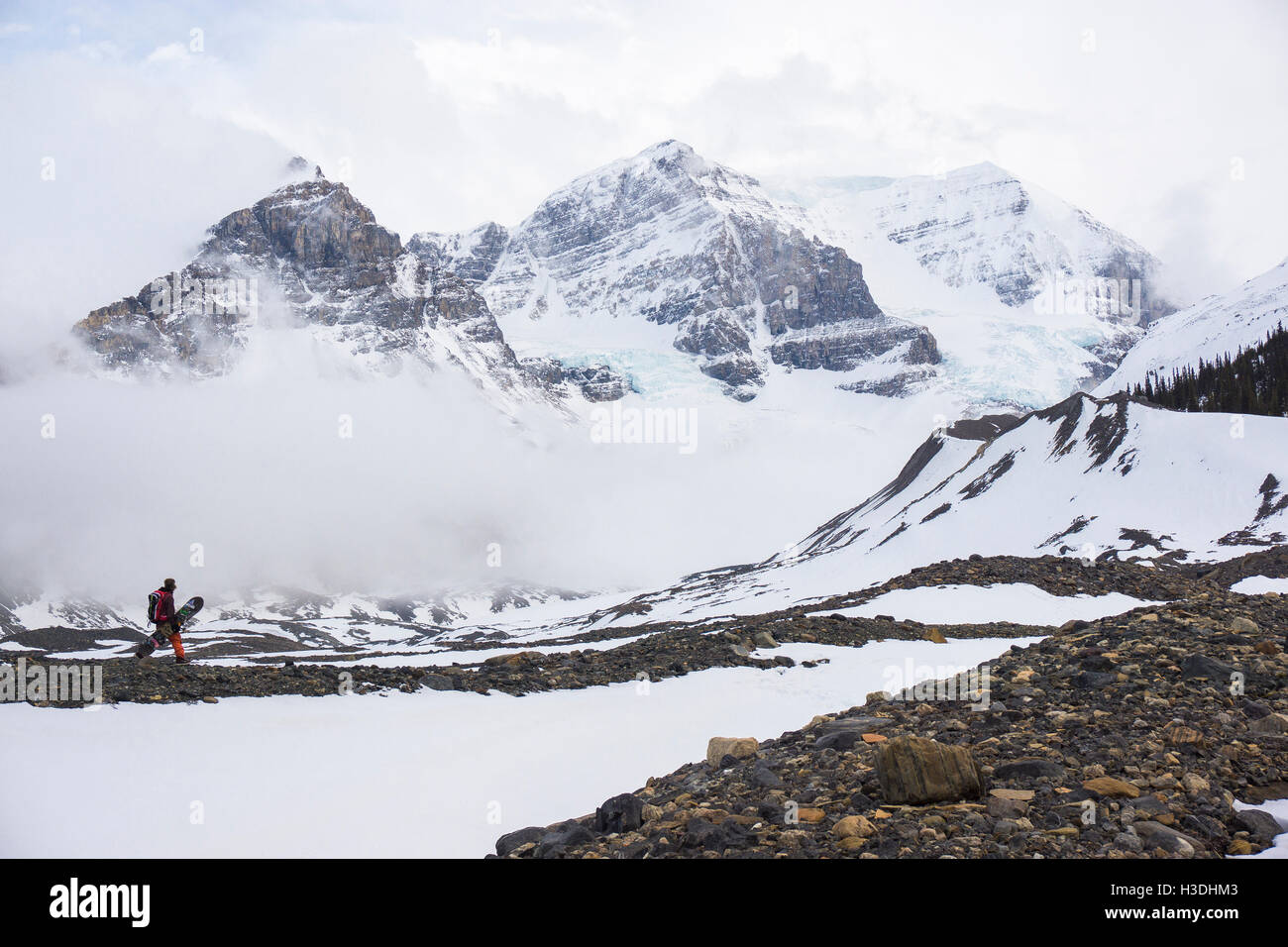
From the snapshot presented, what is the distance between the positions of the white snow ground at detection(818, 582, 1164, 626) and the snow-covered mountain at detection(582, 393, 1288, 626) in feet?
63.4

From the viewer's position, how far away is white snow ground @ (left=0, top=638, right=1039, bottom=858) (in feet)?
32.5

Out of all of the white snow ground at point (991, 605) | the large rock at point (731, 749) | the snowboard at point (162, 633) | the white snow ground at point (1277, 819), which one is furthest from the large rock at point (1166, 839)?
the white snow ground at point (991, 605)

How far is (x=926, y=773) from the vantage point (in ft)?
26.4

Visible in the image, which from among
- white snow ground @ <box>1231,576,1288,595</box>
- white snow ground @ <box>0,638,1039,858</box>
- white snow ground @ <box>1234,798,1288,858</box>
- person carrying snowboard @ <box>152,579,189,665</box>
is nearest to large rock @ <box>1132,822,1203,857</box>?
white snow ground @ <box>1234,798,1288,858</box>

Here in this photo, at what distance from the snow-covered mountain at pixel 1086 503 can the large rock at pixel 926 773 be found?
1899 inches

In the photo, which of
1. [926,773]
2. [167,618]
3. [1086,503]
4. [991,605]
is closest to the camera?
[926,773]

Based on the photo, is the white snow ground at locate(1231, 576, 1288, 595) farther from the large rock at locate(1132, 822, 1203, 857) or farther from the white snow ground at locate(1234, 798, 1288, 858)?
the large rock at locate(1132, 822, 1203, 857)

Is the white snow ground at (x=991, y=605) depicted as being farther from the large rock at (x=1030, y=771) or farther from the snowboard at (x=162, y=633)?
the large rock at (x=1030, y=771)

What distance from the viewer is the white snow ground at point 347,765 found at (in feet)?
32.5

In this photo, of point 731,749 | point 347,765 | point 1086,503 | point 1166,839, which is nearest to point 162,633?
point 347,765

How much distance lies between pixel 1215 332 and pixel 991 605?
171040 mm

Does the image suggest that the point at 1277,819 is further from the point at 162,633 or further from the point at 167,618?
the point at 162,633
